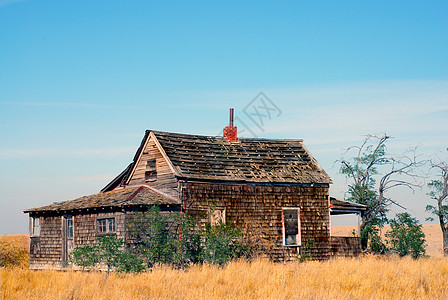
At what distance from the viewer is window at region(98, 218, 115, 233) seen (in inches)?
991

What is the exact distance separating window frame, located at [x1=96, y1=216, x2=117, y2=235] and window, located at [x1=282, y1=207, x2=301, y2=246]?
768 cm

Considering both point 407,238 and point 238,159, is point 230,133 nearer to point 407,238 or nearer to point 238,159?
point 238,159

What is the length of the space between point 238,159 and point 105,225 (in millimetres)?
6957

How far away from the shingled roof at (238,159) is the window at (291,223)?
4.59 ft

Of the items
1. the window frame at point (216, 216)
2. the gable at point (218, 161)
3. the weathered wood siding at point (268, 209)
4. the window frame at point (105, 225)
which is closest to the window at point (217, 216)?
the window frame at point (216, 216)

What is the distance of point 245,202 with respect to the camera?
2652 cm

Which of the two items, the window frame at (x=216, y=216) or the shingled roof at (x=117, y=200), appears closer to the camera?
the shingled roof at (x=117, y=200)

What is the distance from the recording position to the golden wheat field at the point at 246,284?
15992 mm

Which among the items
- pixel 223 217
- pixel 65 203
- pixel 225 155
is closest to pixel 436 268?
pixel 223 217

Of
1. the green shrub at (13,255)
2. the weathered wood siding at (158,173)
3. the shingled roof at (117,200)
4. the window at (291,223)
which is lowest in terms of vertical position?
the green shrub at (13,255)

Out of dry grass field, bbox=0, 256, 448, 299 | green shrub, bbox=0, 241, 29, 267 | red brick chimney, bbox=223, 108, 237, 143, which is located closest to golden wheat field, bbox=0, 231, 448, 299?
dry grass field, bbox=0, 256, 448, 299

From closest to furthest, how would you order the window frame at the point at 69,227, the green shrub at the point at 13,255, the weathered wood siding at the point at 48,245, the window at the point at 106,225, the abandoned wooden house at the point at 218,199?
1. the window at the point at 106,225
2. the abandoned wooden house at the point at 218,199
3. the window frame at the point at 69,227
4. the weathered wood siding at the point at 48,245
5. the green shrub at the point at 13,255

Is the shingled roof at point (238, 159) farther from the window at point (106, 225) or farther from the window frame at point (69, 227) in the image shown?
the window frame at point (69, 227)

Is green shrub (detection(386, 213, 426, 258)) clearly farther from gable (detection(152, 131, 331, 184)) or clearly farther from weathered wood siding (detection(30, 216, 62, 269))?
weathered wood siding (detection(30, 216, 62, 269))
